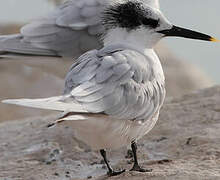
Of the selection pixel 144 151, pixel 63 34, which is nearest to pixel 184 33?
pixel 144 151

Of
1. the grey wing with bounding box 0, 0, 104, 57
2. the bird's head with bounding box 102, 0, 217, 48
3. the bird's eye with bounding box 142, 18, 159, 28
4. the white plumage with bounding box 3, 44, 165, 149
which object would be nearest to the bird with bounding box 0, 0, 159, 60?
the grey wing with bounding box 0, 0, 104, 57

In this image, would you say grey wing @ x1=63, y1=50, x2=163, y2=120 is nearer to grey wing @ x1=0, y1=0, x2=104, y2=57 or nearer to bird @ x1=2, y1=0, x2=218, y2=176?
bird @ x1=2, y1=0, x2=218, y2=176

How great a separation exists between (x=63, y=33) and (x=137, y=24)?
5.83 feet

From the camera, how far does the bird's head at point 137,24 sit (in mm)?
4250

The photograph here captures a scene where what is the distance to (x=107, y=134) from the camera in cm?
385

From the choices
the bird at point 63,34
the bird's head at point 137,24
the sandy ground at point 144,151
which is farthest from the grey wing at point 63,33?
the bird's head at point 137,24

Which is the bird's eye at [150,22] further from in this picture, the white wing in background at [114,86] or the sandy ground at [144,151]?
the sandy ground at [144,151]

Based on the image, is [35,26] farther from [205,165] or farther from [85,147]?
[205,165]

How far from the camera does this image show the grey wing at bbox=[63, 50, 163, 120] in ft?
12.3

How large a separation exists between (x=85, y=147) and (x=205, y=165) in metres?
1.20

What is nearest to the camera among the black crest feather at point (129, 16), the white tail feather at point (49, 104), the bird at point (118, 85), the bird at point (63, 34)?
the white tail feather at point (49, 104)

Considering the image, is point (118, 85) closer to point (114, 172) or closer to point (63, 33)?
point (114, 172)

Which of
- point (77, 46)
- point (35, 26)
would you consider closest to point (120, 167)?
point (77, 46)

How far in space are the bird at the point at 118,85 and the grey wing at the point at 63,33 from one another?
4.28ft
